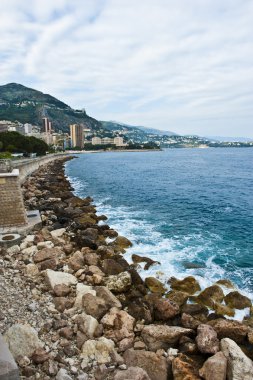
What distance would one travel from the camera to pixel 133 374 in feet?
22.1

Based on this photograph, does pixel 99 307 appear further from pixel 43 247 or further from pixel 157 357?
pixel 43 247

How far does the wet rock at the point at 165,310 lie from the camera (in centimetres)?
979

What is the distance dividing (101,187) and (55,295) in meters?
33.0

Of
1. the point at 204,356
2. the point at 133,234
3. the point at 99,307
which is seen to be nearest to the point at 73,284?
the point at 99,307

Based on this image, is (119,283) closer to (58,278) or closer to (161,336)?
(58,278)

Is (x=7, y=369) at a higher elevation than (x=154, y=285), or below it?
higher

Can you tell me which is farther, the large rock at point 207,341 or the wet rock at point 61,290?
the wet rock at point 61,290

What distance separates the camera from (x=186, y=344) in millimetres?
8164

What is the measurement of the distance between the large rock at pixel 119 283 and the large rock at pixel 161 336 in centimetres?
264

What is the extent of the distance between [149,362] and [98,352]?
1.32 metres

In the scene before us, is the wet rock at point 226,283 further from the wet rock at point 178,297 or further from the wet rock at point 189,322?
the wet rock at point 189,322

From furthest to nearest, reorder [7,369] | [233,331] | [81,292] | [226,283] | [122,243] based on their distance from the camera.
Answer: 1. [122,243]
2. [226,283]
3. [81,292]
4. [233,331]
5. [7,369]

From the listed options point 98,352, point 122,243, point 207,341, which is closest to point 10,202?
point 122,243

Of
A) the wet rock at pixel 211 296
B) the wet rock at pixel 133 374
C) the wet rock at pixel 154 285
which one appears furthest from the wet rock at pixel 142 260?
the wet rock at pixel 133 374
